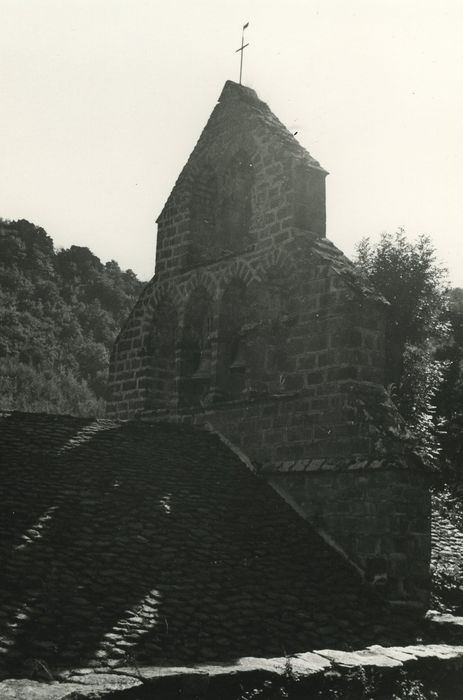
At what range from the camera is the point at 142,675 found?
5.05 metres

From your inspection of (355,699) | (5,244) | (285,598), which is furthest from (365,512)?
(5,244)

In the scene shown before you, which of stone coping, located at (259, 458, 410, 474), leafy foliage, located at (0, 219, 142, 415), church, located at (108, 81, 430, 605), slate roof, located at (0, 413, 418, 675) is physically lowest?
slate roof, located at (0, 413, 418, 675)

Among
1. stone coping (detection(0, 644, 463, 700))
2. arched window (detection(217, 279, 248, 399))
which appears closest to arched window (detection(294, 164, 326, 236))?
arched window (detection(217, 279, 248, 399))

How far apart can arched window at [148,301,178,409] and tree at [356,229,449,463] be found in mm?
14851

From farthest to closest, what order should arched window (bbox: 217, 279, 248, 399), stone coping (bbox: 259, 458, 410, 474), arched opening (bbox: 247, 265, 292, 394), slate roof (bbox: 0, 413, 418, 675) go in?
arched window (bbox: 217, 279, 248, 399), arched opening (bbox: 247, 265, 292, 394), stone coping (bbox: 259, 458, 410, 474), slate roof (bbox: 0, 413, 418, 675)

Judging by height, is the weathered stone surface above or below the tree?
below

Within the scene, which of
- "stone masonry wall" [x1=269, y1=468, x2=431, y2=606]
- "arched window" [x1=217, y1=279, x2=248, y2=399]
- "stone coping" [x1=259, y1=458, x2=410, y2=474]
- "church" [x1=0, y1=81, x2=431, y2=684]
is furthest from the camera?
"arched window" [x1=217, y1=279, x2=248, y2=399]

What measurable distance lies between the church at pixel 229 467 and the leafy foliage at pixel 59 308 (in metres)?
28.2

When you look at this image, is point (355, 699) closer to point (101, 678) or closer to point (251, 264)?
point (101, 678)

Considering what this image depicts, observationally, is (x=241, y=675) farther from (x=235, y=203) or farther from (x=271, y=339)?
(x=235, y=203)

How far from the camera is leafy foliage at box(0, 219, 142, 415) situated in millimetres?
41722

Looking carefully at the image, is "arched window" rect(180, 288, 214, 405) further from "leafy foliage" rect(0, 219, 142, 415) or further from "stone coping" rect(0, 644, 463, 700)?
"leafy foliage" rect(0, 219, 142, 415)

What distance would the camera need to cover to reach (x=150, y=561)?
7.40 meters

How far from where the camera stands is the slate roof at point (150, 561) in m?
5.97
